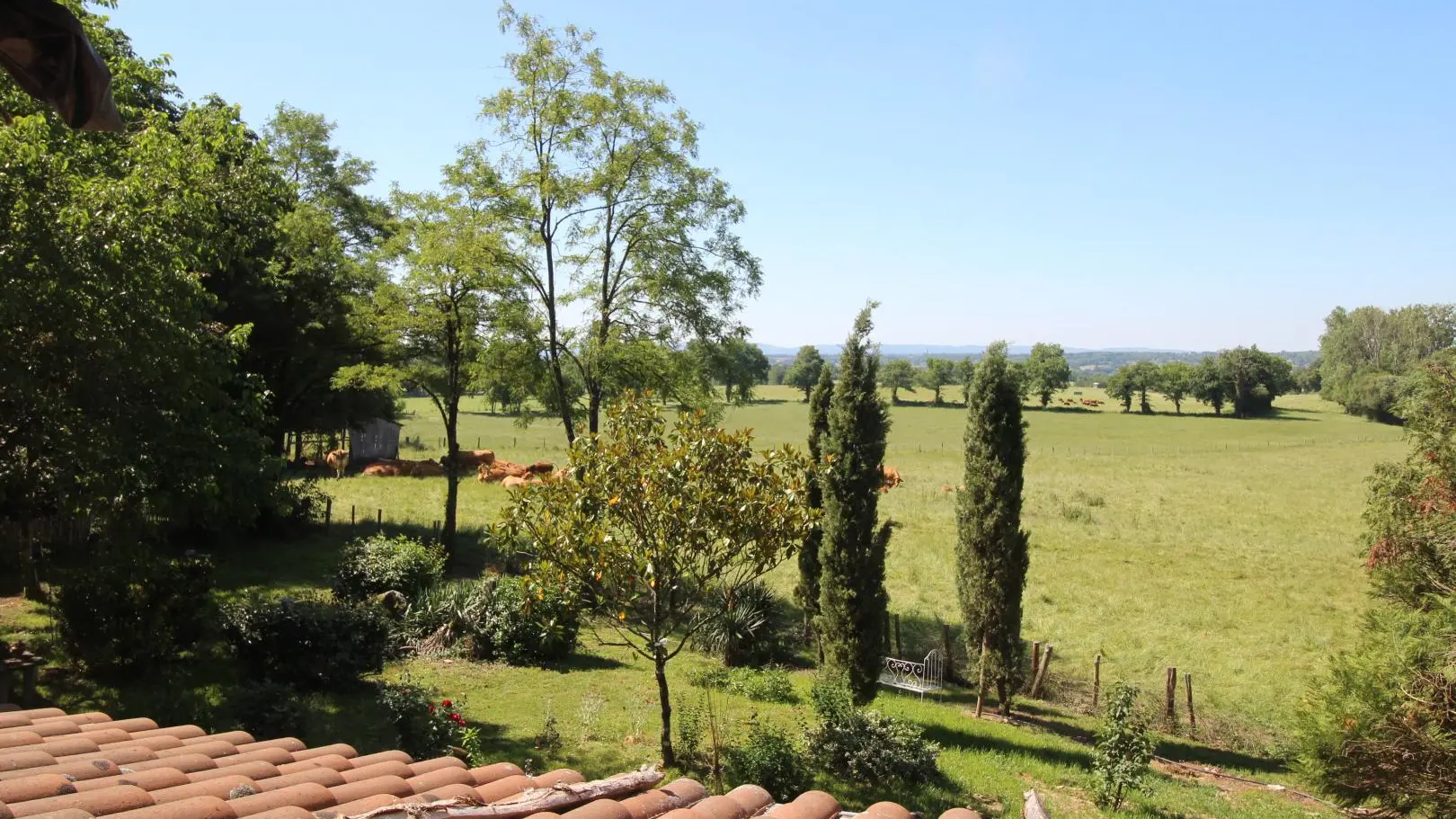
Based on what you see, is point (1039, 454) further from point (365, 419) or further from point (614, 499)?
point (614, 499)

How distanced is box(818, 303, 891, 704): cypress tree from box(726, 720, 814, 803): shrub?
10.8 feet

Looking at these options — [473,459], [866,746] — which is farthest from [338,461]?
[866,746]

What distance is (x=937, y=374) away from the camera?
125875 millimetres

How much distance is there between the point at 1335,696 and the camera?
9.35 meters

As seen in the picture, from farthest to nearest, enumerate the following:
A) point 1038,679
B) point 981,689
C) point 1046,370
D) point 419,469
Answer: point 1046,370 < point 419,469 < point 1038,679 < point 981,689

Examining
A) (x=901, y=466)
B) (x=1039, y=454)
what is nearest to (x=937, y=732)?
(x=901, y=466)

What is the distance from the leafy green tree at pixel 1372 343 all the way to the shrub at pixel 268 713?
10637 centimetres

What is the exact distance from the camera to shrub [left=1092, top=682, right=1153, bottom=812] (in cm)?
1037

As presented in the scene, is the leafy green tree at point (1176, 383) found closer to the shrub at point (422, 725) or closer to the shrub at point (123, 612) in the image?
the shrub at point (422, 725)

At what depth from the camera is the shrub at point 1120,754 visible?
408 inches

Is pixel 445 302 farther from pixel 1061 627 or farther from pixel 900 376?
pixel 900 376

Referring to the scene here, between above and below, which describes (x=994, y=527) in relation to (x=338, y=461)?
above

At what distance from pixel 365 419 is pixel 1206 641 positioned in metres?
26.8

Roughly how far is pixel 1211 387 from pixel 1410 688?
105 meters
